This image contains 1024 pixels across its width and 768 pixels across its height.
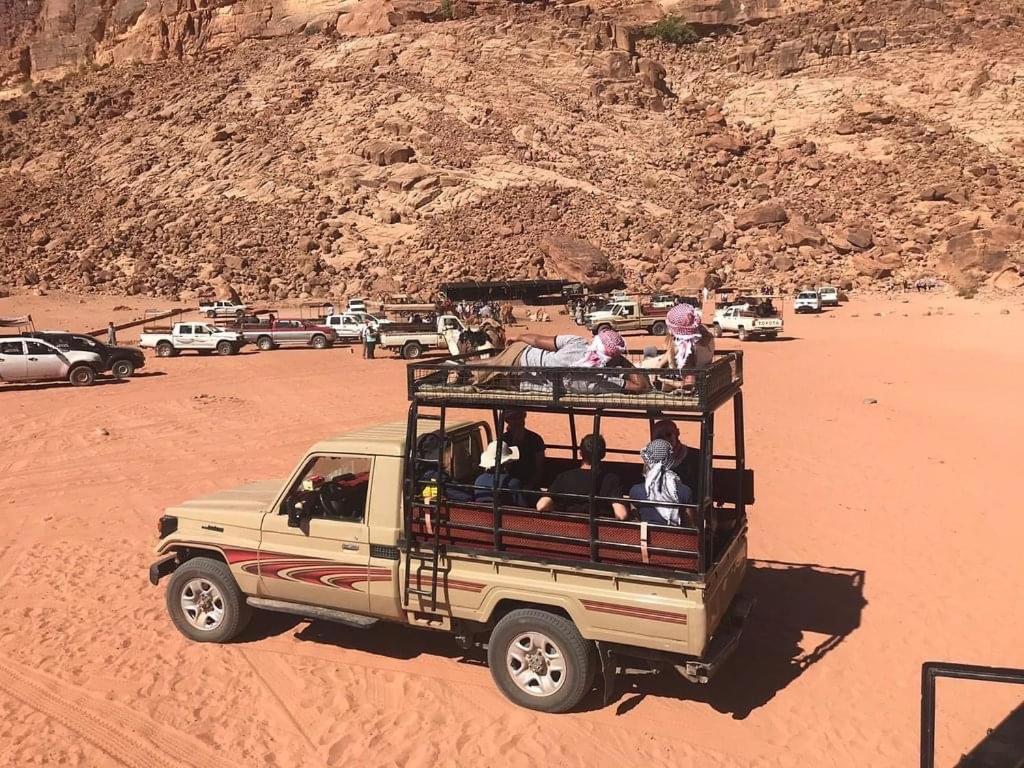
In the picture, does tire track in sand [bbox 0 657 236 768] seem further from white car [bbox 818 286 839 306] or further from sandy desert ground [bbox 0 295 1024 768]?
white car [bbox 818 286 839 306]

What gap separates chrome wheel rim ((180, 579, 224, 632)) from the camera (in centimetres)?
693

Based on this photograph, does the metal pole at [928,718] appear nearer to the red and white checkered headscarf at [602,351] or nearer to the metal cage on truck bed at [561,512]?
the metal cage on truck bed at [561,512]

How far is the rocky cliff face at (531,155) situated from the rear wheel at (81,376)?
1122 inches

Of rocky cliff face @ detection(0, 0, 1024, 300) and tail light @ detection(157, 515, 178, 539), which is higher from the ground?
rocky cliff face @ detection(0, 0, 1024, 300)

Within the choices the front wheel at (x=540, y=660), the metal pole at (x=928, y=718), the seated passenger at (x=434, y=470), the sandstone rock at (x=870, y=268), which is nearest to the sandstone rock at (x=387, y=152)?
the sandstone rock at (x=870, y=268)

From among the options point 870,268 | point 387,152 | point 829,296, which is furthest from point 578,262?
point 387,152

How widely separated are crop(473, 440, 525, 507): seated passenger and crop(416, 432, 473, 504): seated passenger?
143 millimetres

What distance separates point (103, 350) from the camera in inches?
952

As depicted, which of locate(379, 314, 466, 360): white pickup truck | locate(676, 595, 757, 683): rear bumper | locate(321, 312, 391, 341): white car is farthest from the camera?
locate(321, 312, 391, 341): white car

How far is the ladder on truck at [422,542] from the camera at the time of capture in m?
5.95

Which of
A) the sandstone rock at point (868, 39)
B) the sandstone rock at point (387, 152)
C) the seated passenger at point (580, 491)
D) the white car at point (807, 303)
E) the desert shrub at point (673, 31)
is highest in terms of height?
the desert shrub at point (673, 31)

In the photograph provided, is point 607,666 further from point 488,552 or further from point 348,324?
point 348,324

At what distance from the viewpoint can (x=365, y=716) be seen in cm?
584

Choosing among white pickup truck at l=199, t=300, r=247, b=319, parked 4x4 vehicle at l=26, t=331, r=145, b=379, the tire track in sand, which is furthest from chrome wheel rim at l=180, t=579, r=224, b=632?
white pickup truck at l=199, t=300, r=247, b=319
